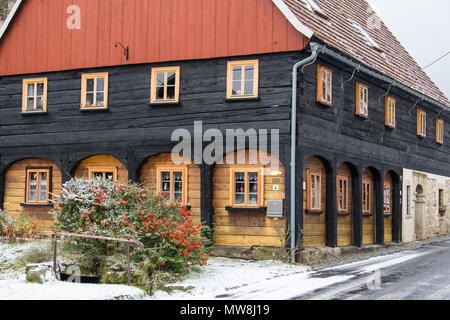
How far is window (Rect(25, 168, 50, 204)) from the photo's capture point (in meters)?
21.0

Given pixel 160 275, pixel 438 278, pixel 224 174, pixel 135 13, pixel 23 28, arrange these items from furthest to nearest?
pixel 23 28 < pixel 135 13 < pixel 224 174 < pixel 438 278 < pixel 160 275

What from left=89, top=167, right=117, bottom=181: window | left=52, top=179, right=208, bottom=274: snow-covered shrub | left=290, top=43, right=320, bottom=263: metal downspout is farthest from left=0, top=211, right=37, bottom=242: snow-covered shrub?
left=290, top=43, right=320, bottom=263: metal downspout

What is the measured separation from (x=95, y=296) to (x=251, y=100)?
8.68m

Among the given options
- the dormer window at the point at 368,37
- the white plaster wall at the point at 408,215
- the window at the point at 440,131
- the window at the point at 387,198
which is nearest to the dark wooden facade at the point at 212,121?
the window at the point at 387,198

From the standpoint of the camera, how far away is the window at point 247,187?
17350mm

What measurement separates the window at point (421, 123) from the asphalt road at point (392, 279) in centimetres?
824

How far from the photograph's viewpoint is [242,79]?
1781cm

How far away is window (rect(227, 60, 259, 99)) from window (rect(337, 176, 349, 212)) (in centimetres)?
452

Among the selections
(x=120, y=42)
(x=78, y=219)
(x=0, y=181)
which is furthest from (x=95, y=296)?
(x=0, y=181)

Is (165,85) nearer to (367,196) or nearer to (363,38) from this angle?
(367,196)

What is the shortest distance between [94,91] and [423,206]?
14.9 meters

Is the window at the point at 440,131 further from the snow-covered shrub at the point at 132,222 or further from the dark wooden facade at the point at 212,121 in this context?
the snow-covered shrub at the point at 132,222

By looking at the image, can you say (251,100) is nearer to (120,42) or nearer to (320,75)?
(320,75)

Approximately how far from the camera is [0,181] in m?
21.6
